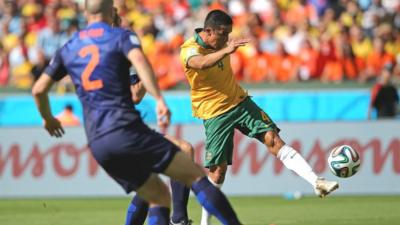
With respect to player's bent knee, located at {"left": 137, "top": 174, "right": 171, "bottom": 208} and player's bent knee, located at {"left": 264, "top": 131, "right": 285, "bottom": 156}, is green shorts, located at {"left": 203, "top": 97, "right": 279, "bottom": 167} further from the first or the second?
player's bent knee, located at {"left": 137, "top": 174, "right": 171, "bottom": 208}

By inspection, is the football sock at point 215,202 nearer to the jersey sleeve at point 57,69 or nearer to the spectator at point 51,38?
the jersey sleeve at point 57,69

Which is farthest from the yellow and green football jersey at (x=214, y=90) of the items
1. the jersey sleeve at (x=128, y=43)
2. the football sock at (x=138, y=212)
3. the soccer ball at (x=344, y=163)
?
the jersey sleeve at (x=128, y=43)

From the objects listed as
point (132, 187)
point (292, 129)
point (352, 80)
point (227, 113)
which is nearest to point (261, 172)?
point (292, 129)

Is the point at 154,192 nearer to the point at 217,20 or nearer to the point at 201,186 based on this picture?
the point at 201,186

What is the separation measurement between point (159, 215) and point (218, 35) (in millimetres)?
3087

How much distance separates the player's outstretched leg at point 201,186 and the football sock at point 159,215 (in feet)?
1.03

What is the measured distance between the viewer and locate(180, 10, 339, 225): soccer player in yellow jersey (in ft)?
36.1

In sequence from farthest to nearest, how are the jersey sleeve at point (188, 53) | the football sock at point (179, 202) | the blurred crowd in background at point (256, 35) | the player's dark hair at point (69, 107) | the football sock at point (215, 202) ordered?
the blurred crowd in background at point (256, 35) → the player's dark hair at point (69, 107) → the football sock at point (179, 202) → the jersey sleeve at point (188, 53) → the football sock at point (215, 202)

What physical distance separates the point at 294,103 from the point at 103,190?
468cm

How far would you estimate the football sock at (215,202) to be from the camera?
820cm

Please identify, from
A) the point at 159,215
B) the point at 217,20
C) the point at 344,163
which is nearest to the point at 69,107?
the point at 344,163

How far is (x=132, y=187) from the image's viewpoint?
8.05 meters

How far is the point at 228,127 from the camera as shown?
11.3m

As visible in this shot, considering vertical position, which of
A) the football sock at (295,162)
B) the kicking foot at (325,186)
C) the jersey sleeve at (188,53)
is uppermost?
the jersey sleeve at (188,53)
